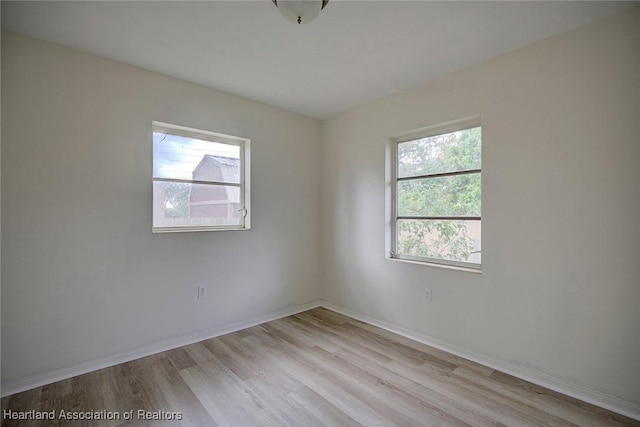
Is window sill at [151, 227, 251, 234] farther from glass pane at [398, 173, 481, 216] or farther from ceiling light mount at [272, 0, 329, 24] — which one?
ceiling light mount at [272, 0, 329, 24]

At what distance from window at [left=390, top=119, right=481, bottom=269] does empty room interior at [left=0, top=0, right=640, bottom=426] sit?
0.07 ft

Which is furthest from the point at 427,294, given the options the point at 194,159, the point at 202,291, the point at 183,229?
the point at 194,159

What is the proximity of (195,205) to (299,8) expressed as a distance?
2.09m

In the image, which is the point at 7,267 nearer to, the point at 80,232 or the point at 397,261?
the point at 80,232

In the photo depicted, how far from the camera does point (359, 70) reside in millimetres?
2666

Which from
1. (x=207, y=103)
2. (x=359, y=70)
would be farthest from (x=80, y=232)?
(x=359, y=70)

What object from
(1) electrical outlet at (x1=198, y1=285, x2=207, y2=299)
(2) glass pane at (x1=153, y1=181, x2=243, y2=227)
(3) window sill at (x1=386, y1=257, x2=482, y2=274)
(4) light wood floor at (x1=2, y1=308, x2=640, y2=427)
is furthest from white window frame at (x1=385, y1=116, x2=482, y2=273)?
(1) electrical outlet at (x1=198, y1=285, x2=207, y2=299)

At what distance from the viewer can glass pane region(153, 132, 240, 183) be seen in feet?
9.33

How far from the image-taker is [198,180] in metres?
3.06

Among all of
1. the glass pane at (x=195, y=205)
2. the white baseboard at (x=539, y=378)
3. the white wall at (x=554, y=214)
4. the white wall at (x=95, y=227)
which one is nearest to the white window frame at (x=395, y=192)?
the white wall at (x=554, y=214)

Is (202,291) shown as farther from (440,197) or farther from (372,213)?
(440,197)

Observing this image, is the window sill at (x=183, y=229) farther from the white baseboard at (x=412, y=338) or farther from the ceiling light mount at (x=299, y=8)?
the ceiling light mount at (x=299, y=8)

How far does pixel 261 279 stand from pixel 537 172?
2.78 m

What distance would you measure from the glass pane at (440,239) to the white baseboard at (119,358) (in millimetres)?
1713
